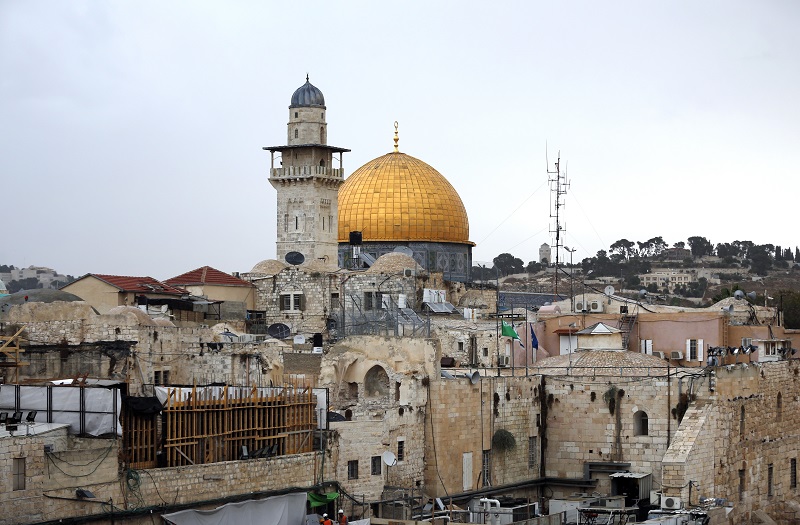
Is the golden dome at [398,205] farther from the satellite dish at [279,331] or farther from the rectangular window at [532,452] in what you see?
the rectangular window at [532,452]

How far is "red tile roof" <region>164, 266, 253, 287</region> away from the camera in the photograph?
47.8 meters

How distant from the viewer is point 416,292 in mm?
45719

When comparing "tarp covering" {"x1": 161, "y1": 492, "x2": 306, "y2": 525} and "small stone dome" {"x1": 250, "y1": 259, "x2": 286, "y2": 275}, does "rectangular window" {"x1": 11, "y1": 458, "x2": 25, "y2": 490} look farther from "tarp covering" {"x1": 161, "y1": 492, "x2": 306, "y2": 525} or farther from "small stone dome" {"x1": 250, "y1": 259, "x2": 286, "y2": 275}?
"small stone dome" {"x1": 250, "y1": 259, "x2": 286, "y2": 275}

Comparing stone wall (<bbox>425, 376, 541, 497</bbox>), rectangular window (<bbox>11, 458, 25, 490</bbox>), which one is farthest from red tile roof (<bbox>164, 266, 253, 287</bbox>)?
rectangular window (<bbox>11, 458, 25, 490</bbox>)

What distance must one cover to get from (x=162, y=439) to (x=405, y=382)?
7077 millimetres

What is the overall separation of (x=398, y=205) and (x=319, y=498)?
80.0 feet

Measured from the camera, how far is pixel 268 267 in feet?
159

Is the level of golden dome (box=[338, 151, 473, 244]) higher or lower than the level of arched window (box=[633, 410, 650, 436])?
higher

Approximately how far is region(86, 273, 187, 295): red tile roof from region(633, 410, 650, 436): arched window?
599 inches

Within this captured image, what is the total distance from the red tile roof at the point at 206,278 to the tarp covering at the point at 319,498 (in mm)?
19115

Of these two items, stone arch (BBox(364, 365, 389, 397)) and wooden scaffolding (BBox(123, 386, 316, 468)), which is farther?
stone arch (BBox(364, 365, 389, 397))

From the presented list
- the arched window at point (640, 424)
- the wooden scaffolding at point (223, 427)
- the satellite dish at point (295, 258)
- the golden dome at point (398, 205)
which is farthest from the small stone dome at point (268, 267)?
the wooden scaffolding at point (223, 427)

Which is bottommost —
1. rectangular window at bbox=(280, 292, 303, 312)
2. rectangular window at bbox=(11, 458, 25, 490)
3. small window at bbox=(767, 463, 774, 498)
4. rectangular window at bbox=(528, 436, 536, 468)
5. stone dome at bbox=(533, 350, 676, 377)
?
small window at bbox=(767, 463, 774, 498)

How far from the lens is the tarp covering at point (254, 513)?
2614 centimetres
